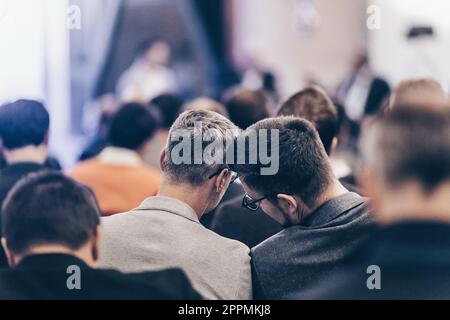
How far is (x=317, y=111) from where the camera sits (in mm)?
3084

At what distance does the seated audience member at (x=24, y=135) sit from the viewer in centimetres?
289

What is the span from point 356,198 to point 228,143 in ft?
1.24

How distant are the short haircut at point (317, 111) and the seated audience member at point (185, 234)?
85 centimetres

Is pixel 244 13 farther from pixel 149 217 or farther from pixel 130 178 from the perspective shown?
pixel 149 217

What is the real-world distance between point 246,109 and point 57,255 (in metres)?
2.18

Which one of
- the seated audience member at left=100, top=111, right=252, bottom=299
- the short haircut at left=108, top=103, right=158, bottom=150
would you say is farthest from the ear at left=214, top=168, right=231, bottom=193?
the short haircut at left=108, top=103, right=158, bottom=150

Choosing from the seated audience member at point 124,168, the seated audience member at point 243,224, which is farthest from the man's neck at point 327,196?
the seated audience member at point 124,168

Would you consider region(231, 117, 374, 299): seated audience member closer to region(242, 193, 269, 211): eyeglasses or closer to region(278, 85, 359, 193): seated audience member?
region(242, 193, 269, 211): eyeglasses

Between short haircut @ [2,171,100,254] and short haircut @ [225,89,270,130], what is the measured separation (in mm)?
2014

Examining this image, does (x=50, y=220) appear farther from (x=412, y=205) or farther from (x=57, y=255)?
(x=412, y=205)

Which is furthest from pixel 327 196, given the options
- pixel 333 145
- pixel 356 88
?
pixel 356 88

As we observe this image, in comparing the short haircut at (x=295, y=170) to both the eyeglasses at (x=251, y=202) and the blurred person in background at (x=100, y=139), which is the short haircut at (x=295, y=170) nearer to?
the eyeglasses at (x=251, y=202)

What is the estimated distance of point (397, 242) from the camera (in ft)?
4.21

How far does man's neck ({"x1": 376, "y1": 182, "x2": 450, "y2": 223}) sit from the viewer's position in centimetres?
129
